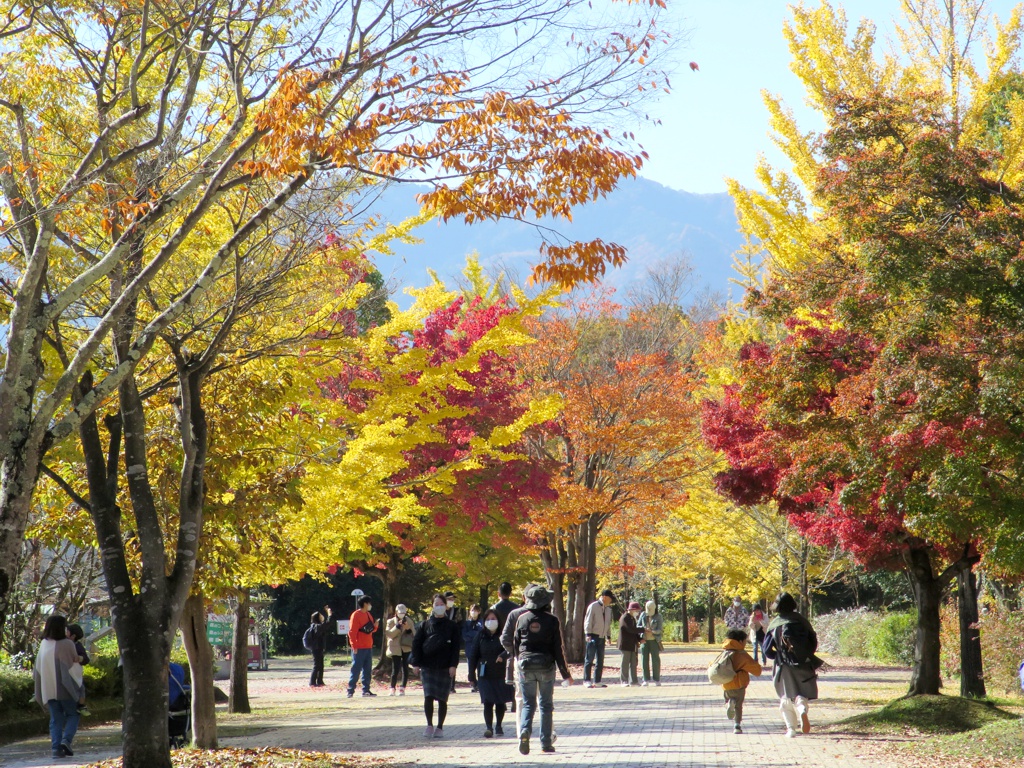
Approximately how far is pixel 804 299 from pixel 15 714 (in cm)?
1241

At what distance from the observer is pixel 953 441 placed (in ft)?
33.3

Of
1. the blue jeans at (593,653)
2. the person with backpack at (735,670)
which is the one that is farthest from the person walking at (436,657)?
the blue jeans at (593,653)

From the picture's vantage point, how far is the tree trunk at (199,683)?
11875mm

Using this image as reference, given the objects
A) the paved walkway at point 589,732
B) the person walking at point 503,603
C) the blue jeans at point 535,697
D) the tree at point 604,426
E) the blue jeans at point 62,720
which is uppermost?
the tree at point 604,426

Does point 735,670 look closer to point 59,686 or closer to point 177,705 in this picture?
point 177,705

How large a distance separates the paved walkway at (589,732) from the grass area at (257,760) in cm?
79

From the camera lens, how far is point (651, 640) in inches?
875

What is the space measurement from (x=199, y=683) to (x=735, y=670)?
645 centimetres

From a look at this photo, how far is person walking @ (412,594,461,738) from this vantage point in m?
13.5

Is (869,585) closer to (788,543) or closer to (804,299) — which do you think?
(788,543)

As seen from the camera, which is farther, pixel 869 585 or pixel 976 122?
pixel 869 585

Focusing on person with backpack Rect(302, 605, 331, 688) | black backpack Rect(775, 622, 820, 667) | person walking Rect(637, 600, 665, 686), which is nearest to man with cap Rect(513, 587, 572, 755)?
black backpack Rect(775, 622, 820, 667)

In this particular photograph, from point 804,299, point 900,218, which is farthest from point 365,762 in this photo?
point 900,218

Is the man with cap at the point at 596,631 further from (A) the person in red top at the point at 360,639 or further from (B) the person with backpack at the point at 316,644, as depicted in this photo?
(B) the person with backpack at the point at 316,644
